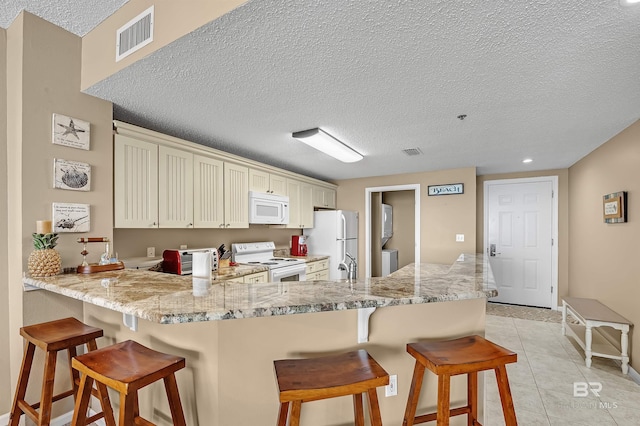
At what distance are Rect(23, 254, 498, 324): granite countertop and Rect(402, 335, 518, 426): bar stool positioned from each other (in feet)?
0.80

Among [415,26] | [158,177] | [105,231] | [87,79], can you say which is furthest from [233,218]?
[415,26]

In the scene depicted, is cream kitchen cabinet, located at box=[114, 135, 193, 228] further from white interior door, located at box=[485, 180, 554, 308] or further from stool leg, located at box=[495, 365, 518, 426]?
white interior door, located at box=[485, 180, 554, 308]

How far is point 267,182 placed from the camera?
390 centimetres

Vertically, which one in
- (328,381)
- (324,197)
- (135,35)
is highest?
(135,35)

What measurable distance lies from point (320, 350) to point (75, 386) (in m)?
1.51

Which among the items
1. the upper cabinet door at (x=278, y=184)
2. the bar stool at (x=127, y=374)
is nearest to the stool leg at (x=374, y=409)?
the bar stool at (x=127, y=374)

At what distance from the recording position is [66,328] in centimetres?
169

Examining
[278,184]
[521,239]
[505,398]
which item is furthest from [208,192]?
[521,239]

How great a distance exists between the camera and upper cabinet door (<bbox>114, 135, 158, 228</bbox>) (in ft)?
7.27

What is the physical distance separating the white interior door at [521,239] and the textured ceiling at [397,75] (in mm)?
1792

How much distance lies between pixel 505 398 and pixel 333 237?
11.9 ft

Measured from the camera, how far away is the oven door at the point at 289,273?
11.3ft

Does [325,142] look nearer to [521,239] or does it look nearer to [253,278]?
[253,278]

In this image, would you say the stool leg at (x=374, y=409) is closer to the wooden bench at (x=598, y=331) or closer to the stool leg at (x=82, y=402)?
the stool leg at (x=82, y=402)
